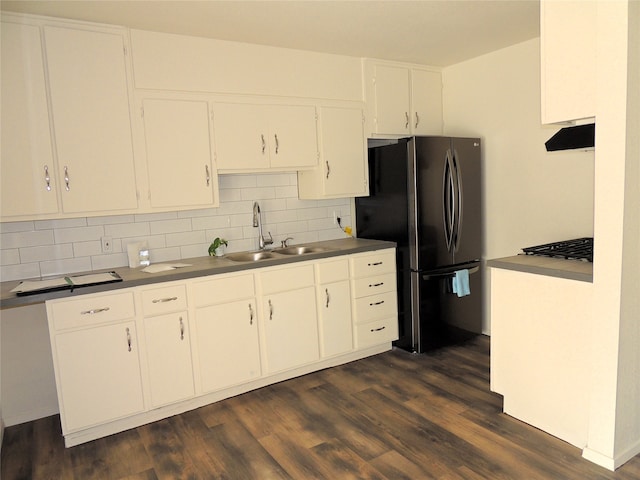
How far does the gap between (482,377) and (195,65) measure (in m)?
2.99

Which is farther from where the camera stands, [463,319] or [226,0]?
[463,319]

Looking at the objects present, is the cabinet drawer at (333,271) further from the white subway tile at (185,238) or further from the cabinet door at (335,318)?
the white subway tile at (185,238)

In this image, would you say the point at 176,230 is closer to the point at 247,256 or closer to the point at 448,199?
the point at 247,256

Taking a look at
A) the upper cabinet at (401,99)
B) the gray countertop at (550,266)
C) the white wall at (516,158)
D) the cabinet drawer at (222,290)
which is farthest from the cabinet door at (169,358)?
the white wall at (516,158)

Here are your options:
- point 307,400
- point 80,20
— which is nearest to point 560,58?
point 307,400

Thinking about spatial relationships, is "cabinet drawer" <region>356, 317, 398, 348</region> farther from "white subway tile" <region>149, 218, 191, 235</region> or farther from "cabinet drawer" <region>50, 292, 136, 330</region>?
"cabinet drawer" <region>50, 292, 136, 330</region>

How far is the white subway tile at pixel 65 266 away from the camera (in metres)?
3.02

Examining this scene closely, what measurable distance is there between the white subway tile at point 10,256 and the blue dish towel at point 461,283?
126 inches

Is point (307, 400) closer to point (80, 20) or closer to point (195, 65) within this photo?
point (195, 65)

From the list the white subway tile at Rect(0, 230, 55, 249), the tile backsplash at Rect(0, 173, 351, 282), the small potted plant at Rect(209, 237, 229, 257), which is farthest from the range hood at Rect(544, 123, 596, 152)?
the white subway tile at Rect(0, 230, 55, 249)

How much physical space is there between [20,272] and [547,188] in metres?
3.84

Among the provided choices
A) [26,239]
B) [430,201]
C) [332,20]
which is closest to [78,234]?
[26,239]

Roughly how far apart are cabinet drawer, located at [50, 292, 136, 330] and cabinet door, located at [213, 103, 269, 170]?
3.80 ft

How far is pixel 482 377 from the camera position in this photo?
131 inches
